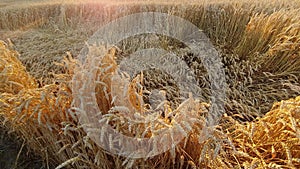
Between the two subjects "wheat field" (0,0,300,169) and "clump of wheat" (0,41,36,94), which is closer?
"wheat field" (0,0,300,169)

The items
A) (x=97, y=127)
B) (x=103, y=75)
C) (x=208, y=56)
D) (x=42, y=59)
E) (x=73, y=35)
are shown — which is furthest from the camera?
(x=73, y=35)

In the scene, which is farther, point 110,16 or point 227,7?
point 110,16

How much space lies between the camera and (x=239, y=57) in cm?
194

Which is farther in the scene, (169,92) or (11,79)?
(169,92)

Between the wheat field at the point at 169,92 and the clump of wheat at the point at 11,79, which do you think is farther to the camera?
the clump of wheat at the point at 11,79

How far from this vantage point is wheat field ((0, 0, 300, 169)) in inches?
35.5

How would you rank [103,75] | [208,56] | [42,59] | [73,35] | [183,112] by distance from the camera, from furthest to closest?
[73,35], [42,59], [208,56], [103,75], [183,112]

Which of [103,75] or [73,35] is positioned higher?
[73,35]

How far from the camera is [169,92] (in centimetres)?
163

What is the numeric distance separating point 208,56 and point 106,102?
43.6 inches

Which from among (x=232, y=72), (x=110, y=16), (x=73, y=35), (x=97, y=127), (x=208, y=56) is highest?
(x=110, y=16)

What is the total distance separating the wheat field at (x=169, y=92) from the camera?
0.90m

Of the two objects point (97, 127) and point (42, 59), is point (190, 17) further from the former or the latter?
point (97, 127)

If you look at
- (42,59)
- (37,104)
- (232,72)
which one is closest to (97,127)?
(37,104)
